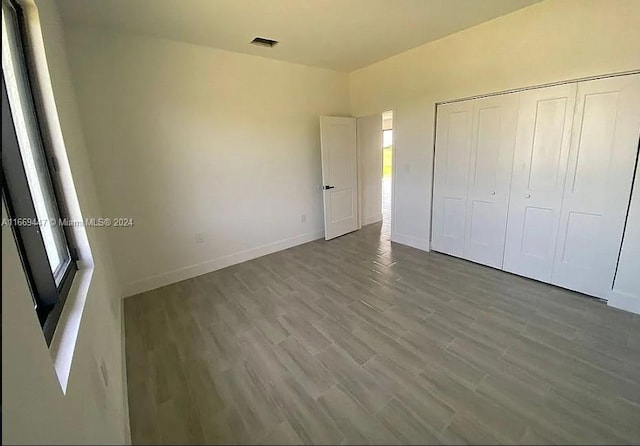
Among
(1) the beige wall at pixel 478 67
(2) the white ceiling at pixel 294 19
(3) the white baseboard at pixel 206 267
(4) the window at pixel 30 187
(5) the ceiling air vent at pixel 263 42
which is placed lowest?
(3) the white baseboard at pixel 206 267

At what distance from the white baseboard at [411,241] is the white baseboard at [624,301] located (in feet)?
6.26

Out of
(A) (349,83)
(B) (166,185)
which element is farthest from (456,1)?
(B) (166,185)

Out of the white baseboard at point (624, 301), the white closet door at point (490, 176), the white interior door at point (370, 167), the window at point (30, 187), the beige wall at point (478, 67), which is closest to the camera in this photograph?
the window at point (30, 187)

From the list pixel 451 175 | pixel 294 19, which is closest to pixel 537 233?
pixel 451 175

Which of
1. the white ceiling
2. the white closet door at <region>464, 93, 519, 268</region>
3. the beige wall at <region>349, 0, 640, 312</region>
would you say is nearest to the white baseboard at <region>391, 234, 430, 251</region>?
the beige wall at <region>349, 0, 640, 312</region>

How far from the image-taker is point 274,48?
3480mm

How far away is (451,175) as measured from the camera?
12.2 ft

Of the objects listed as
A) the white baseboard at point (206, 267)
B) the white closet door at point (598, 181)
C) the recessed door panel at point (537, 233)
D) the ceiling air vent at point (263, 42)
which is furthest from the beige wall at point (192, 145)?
the white closet door at point (598, 181)

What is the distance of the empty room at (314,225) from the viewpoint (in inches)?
60.4

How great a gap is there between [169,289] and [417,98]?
3.98 meters

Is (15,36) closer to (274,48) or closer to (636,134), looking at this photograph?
(274,48)

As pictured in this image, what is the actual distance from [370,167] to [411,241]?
1.89 m

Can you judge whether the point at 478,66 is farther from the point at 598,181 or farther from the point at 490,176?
the point at 598,181

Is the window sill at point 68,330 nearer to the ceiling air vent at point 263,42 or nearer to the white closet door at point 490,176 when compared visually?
the ceiling air vent at point 263,42
